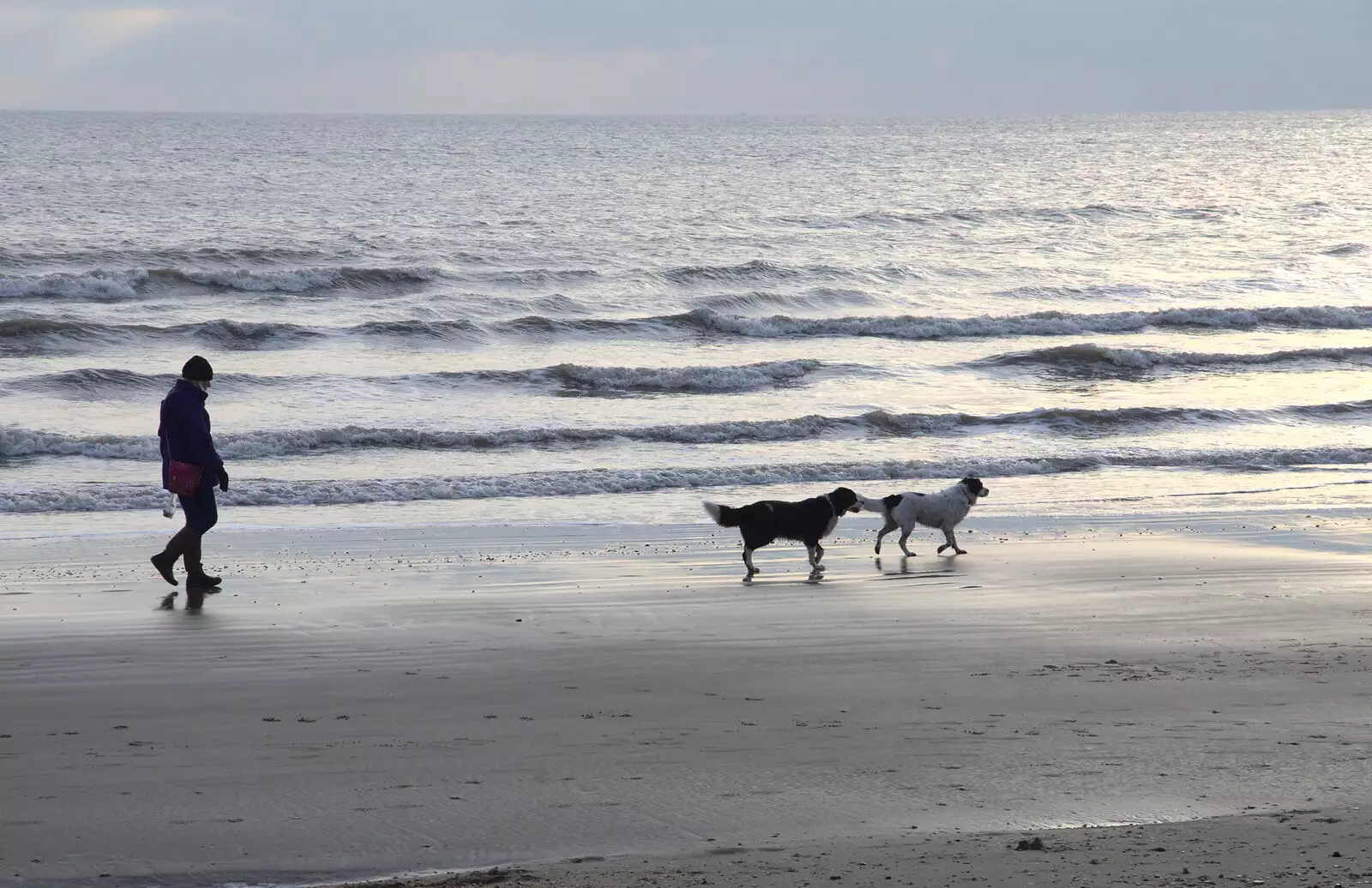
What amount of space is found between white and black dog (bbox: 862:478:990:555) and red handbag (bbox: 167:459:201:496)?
16.3 feet

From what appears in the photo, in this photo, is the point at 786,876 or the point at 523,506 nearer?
the point at 786,876

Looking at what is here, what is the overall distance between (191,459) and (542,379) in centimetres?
1220

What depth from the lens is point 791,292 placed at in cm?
3084

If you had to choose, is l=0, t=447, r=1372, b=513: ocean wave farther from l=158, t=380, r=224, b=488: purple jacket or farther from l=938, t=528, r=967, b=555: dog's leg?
l=158, t=380, r=224, b=488: purple jacket

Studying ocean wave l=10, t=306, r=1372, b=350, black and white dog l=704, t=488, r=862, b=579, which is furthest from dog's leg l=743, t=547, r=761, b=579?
ocean wave l=10, t=306, r=1372, b=350

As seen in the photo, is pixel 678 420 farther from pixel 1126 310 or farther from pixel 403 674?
pixel 1126 310

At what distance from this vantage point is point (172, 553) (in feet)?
31.1

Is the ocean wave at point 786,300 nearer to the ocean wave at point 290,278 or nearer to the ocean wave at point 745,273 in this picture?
the ocean wave at point 745,273

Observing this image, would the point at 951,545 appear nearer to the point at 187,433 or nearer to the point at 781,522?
the point at 781,522

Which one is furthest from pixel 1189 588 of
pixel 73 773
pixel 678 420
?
pixel 678 420

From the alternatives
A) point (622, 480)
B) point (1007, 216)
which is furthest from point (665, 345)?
point (1007, 216)

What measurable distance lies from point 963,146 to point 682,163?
95.1 feet

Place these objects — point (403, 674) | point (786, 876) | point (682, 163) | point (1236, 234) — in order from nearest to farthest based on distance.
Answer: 1. point (786, 876)
2. point (403, 674)
3. point (1236, 234)
4. point (682, 163)

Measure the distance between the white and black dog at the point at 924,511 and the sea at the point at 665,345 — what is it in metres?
2.02
